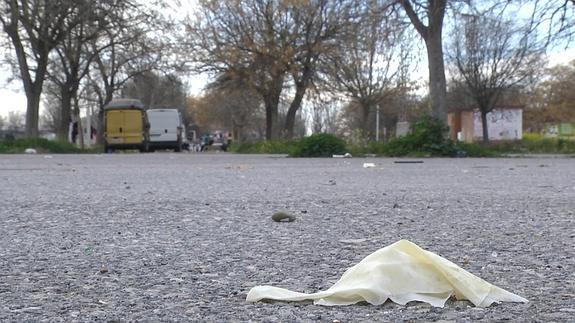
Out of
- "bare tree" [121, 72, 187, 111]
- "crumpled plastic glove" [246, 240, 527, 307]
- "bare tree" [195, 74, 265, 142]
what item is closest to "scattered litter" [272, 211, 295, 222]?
"crumpled plastic glove" [246, 240, 527, 307]

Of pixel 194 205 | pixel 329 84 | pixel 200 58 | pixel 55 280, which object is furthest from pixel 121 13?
pixel 55 280

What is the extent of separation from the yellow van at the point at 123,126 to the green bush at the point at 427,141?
14.0 meters

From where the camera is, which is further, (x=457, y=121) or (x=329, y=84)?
(x=457, y=121)

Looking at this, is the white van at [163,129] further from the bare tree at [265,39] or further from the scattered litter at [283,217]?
the scattered litter at [283,217]

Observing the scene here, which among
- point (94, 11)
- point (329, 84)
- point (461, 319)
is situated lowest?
point (461, 319)

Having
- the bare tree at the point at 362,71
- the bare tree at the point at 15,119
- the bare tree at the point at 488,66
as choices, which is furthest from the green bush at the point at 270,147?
the bare tree at the point at 15,119

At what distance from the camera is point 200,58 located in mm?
32250

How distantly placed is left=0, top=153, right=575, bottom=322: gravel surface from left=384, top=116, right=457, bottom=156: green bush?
39.3 feet

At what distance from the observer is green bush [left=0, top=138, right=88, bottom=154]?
24.6 meters

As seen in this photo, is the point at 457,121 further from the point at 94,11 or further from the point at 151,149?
the point at 94,11

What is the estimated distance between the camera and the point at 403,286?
Answer: 2.54m

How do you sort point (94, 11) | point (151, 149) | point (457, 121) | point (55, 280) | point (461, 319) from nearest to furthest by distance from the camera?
point (461, 319)
point (55, 280)
point (94, 11)
point (151, 149)
point (457, 121)

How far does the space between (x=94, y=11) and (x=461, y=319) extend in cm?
2604

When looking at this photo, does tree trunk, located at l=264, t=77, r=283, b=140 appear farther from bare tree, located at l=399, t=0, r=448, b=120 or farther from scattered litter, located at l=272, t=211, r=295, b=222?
scattered litter, located at l=272, t=211, r=295, b=222
